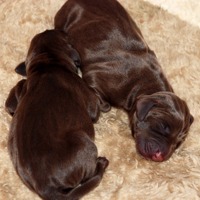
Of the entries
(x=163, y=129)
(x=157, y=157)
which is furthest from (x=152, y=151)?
(x=163, y=129)

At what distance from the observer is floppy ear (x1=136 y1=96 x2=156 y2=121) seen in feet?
12.0

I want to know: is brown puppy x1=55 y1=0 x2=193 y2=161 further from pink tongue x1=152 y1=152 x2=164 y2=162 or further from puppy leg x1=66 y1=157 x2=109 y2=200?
puppy leg x1=66 y1=157 x2=109 y2=200

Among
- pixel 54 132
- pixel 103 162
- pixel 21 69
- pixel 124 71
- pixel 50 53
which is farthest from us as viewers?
pixel 21 69

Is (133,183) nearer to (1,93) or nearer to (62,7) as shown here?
(1,93)

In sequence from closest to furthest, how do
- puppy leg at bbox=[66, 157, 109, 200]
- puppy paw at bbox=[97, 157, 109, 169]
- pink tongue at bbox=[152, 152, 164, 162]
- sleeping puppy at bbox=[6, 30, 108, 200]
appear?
sleeping puppy at bbox=[6, 30, 108, 200] → puppy leg at bbox=[66, 157, 109, 200] → pink tongue at bbox=[152, 152, 164, 162] → puppy paw at bbox=[97, 157, 109, 169]

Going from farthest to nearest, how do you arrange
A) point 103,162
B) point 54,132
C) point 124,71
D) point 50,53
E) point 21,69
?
point 21,69 → point 124,71 → point 50,53 → point 103,162 → point 54,132

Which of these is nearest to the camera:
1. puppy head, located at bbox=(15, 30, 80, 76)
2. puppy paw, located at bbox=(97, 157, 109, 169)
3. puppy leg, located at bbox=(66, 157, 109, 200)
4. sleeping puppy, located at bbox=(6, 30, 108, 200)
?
sleeping puppy, located at bbox=(6, 30, 108, 200)

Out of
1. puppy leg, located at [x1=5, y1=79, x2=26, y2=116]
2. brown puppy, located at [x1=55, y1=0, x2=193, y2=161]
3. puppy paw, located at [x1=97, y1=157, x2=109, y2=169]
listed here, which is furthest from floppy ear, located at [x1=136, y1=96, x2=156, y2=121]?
puppy leg, located at [x1=5, y1=79, x2=26, y2=116]

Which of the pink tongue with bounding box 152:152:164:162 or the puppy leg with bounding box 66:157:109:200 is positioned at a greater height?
the pink tongue with bounding box 152:152:164:162

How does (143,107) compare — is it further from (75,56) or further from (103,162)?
(75,56)

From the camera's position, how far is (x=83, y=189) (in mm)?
3445

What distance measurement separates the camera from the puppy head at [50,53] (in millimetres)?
3906

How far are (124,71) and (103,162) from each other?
0.79 meters

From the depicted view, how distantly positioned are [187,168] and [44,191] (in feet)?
3.94
